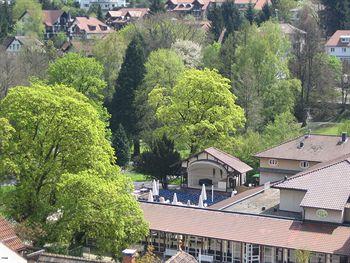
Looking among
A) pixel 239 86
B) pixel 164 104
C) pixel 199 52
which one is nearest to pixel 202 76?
pixel 164 104

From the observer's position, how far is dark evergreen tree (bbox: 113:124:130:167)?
2633 inches

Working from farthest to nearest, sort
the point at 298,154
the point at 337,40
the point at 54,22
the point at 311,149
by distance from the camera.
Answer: the point at 54,22, the point at 337,40, the point at 311,149, the point at 298,154

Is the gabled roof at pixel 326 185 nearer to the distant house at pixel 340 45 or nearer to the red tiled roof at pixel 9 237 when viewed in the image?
the red tiled roof at pixel 9 237

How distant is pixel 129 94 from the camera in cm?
7162

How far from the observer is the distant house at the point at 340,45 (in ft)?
332

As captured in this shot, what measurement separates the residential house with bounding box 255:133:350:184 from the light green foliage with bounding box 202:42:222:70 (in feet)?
77.2

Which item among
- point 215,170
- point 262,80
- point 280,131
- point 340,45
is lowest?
point 215,170

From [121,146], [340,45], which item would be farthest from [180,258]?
[340,45]

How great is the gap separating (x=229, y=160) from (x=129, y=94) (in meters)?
17.3

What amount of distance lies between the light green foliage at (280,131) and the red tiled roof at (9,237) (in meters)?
29.4

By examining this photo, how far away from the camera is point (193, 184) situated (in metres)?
58.6

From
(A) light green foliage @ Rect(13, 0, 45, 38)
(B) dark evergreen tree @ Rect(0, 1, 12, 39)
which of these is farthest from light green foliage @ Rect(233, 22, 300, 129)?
(A) light green foliage @ Rect(13, 0, 45, 38)

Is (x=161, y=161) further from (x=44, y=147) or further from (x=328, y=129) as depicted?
(x=328, y=129)

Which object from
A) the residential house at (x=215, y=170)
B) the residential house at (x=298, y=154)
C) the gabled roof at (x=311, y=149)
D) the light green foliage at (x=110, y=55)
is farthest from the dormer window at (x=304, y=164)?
the light green foliage at (x=110, y=55)
